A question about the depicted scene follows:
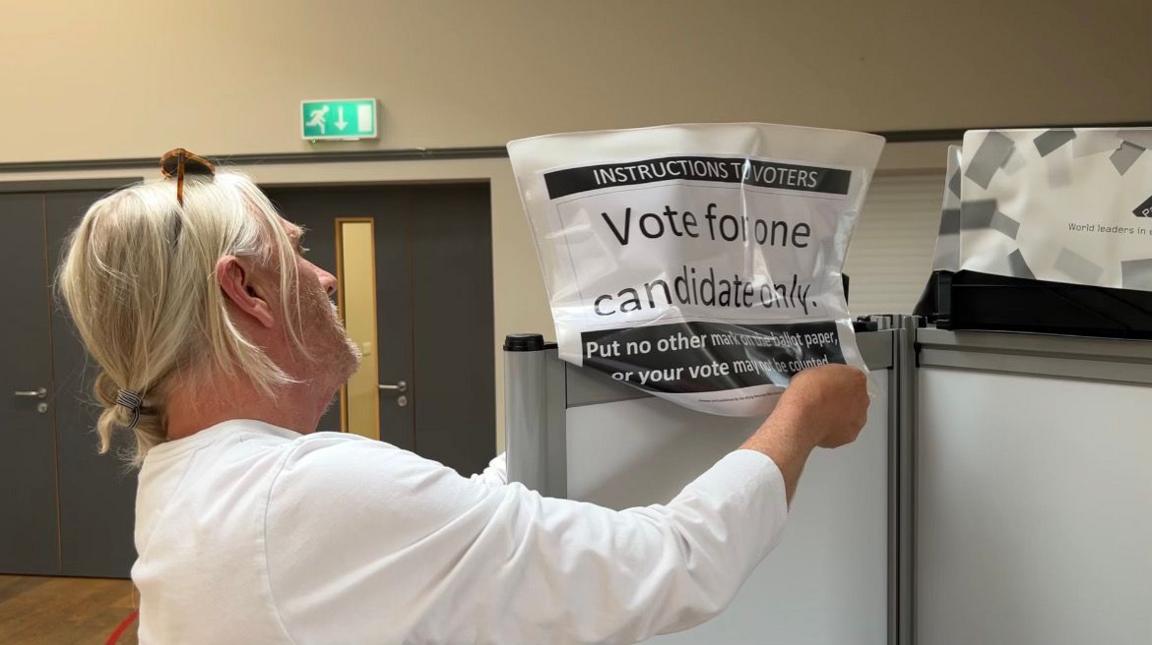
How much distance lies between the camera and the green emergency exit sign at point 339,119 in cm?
385

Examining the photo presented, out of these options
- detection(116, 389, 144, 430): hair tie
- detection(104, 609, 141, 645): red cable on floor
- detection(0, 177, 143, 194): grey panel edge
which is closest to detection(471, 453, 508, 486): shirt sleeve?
detection(116, 389, 144, 430): hair tie

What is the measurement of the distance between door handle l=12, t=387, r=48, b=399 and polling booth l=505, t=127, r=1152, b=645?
4331mm

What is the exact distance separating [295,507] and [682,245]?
1.58 ft

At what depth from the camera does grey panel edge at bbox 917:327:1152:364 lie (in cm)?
93

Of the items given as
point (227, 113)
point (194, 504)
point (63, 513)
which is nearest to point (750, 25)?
point (227, 113)

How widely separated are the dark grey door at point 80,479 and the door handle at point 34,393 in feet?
0.21

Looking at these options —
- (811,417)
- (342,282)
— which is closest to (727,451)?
(811,417)

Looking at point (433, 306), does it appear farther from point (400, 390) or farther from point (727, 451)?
point (727, 451)

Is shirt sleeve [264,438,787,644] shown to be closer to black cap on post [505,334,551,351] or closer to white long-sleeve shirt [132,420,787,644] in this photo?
white long-sleeve shirt [132,420,787,644]

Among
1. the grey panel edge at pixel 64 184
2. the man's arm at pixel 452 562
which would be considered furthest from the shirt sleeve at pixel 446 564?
the grey panel edge at pixel 64 184

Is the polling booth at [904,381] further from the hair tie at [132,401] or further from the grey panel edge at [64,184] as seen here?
the grey panel edge at [64,184]

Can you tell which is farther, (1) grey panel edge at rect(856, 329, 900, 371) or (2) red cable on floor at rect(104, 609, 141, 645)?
(2) red cable on floor at rect(104, 609, 141, 645)

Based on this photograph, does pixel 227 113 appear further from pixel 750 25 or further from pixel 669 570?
pixel 669 570

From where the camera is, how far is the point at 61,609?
371 centimetres
